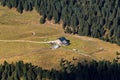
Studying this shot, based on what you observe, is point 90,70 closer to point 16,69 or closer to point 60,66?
point 60,66

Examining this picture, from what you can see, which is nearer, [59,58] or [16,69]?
[16,69]

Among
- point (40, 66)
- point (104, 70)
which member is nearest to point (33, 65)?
point (40, 66)

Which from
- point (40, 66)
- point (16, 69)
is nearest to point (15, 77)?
point (16, 69)

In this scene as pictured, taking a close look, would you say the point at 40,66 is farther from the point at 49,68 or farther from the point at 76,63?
the point at 76,63

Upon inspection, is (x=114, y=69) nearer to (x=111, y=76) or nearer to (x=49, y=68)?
(x=111, y=76)

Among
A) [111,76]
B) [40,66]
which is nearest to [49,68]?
[40,66]

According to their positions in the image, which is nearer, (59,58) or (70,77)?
(70,77)
